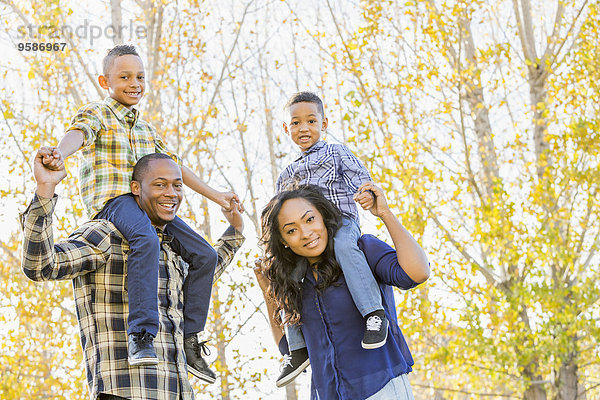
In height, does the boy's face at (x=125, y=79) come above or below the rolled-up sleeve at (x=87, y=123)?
above

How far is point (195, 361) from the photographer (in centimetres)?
290

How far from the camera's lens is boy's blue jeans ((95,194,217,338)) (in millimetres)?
2533

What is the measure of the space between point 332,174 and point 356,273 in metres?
0.82

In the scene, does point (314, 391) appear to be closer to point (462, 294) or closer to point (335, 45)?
point (462, 294)

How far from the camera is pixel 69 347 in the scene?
9102mm

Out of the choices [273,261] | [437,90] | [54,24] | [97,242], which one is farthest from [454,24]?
[97,242]

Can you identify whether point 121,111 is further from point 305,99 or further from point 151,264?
point 305,99

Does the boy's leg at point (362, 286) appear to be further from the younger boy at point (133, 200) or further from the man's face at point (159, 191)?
the man's face at point (159, 191)

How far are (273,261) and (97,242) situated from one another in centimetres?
78

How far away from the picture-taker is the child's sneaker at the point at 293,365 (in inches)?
115

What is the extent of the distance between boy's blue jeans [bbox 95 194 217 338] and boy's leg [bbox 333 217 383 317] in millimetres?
597

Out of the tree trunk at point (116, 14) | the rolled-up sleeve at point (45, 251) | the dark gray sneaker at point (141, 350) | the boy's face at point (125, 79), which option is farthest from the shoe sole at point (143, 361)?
the tree trunk at point (116, 14)

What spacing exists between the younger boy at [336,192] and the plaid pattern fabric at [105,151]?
0.86 meters

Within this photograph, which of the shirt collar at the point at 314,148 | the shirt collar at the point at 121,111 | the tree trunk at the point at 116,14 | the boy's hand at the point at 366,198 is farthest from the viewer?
the tree trunk at the point at 116,14
